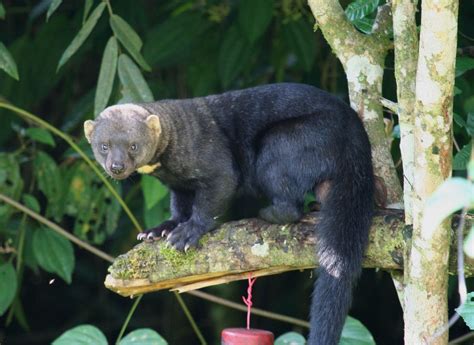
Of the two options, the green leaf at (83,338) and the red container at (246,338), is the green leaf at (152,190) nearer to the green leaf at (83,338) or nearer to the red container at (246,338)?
the green leaf at (83,338)

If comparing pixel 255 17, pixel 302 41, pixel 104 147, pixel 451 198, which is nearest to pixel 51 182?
pixel 104 147

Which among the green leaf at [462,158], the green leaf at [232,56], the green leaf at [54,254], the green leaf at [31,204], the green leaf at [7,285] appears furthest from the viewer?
the green leaf at [232,56]

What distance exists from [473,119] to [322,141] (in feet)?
2.32

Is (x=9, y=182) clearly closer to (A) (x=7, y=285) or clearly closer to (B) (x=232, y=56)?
(A) (x=7, y=285)

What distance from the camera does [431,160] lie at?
3053mm

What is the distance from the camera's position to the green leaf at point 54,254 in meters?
5.39

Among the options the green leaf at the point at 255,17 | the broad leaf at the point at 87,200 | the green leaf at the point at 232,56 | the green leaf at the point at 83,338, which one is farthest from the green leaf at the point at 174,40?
the green leaf at the point at 83,338

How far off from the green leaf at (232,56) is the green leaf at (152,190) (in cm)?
92

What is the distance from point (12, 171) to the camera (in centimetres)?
562

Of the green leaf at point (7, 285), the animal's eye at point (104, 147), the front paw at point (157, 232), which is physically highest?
the animal's eye at point (104, 147)

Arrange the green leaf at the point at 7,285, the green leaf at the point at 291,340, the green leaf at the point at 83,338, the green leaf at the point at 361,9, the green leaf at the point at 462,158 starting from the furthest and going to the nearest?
the green leaf at the point at 7,285
the green leaf at the point at 291,340
the green leaf at the point at 83,338
the green leaf at the point at 361,9
the green leaf at the point at 462,158

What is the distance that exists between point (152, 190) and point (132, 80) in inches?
25.4

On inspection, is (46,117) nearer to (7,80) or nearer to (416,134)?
(7,80)

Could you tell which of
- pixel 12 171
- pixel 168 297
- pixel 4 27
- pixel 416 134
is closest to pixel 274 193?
pixel 416 134
